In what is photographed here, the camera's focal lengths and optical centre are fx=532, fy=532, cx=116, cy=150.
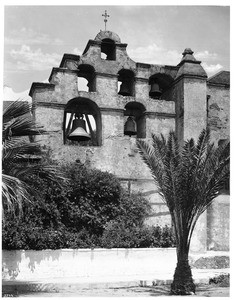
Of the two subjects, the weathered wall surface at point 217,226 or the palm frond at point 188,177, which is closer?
the palm frond at point 188,177

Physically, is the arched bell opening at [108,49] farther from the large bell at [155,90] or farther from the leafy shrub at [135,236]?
the leafy shrub at [135,236]

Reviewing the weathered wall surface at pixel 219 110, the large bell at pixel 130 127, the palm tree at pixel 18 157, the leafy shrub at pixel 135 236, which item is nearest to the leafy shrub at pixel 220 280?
the leafy shrub at pixel 135 236

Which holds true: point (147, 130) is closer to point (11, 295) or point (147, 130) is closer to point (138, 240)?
point (138, 240)

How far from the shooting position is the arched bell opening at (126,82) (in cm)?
2089

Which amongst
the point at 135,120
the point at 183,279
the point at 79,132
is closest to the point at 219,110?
the point at 135,120

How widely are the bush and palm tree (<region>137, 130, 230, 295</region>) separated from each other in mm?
4251

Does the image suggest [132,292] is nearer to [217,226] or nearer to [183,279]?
[183,279]

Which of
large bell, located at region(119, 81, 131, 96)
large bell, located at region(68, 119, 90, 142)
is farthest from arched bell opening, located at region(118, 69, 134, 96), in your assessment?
large bell, located at region(68, 119, 90, 142)

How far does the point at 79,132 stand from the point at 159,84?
5219mm

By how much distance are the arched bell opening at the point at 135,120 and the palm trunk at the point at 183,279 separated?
23.9 ft

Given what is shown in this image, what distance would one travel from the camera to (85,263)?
17.1 meters

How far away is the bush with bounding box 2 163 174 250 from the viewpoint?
16.8 metres

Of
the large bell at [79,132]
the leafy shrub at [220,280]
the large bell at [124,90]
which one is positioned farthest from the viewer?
the large bell at [124,90]

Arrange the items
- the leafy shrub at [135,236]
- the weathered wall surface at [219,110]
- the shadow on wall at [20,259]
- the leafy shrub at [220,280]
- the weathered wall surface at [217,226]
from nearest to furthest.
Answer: the leafy shrub at [220,280]
the shadow on wall at [20,259]
the leafy shrub at [135,236]
the weathered wall surface at [217,226]
the weathered wall surface at [219,110]
